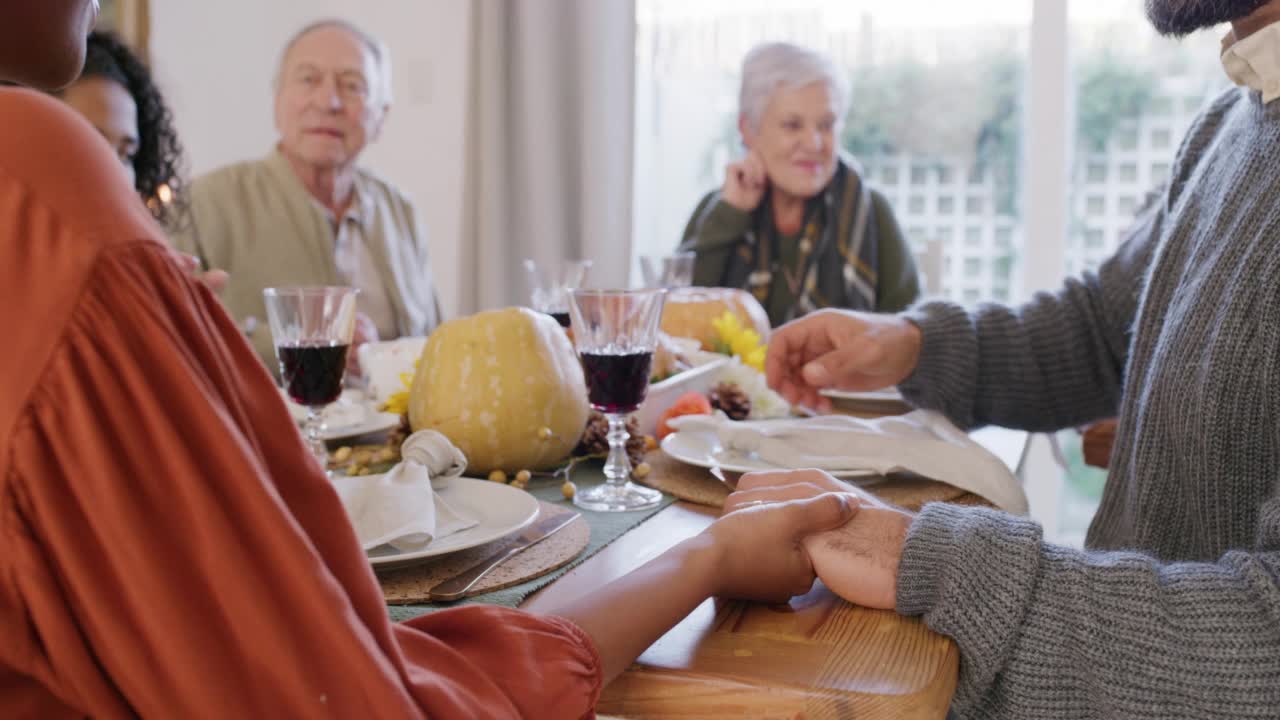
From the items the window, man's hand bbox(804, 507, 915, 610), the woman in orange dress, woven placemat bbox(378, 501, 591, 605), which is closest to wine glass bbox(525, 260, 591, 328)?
woven placemat bbox(378, 501, 591, 605)

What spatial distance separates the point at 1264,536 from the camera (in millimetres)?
812

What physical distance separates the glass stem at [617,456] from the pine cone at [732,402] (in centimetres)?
37

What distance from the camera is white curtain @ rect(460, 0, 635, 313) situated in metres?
3.54

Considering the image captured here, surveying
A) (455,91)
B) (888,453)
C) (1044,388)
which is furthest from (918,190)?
(888,453)

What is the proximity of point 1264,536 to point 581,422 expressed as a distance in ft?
2.21

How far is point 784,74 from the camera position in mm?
2918

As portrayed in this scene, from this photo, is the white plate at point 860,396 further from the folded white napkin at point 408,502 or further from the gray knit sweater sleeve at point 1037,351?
the folded white napkin at point 408,502

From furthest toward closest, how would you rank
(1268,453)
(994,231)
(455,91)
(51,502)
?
1. (455,91)
2. (994,231)
3. (1268,453)
4. (51,502)

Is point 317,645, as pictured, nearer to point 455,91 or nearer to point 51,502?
point 51,502

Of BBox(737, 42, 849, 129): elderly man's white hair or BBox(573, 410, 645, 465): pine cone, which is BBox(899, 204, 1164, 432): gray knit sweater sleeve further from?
BBox(737, 42, 849, 129): elderly man's white hair

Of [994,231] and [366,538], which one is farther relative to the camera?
[994,231]

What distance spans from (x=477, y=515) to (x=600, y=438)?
13.0 inches

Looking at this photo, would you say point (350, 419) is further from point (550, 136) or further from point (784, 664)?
point (550, 136)

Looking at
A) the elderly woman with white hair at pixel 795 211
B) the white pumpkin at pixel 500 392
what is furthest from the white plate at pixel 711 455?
the elderly woman with white hair at pixel 795 211
